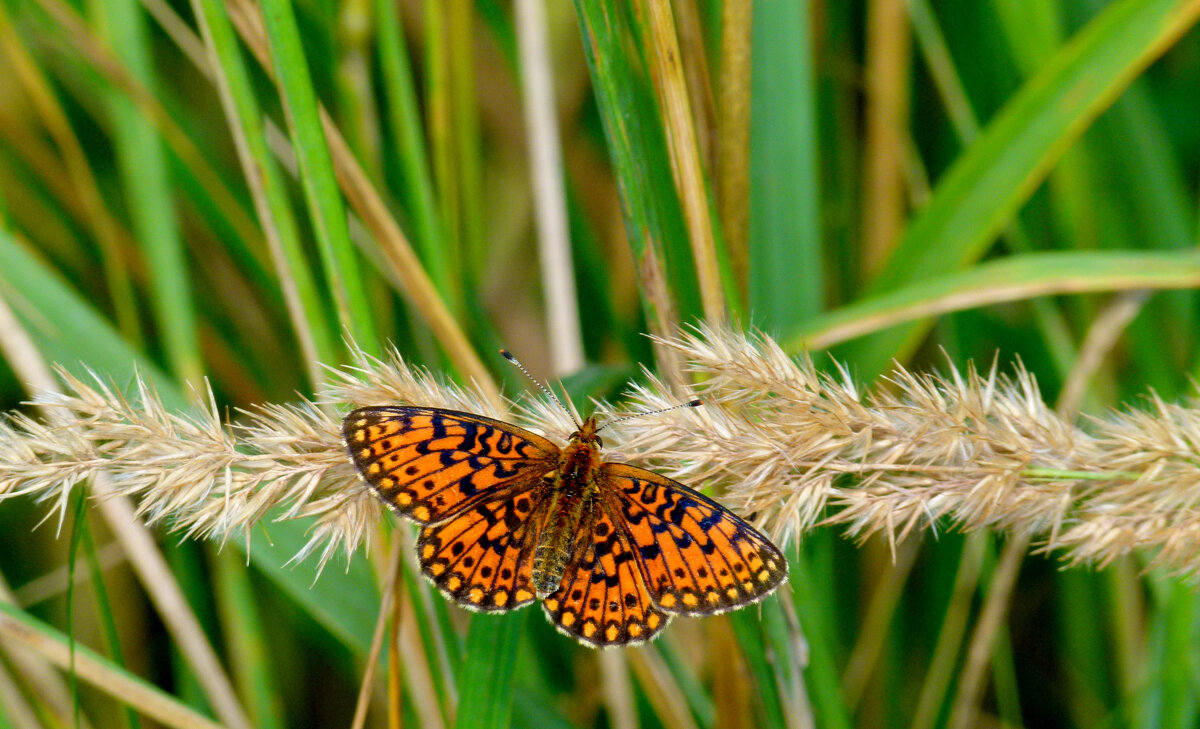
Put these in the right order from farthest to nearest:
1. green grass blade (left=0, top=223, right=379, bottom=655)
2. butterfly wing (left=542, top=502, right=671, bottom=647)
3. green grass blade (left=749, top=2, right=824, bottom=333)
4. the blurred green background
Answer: green grass blade (left=749, top=2, right=824, bottom=333)
green grass blade (left=0, top=223, right=379, bottom=655)
the blurred green background
butterfly wing (left=542, top=502, right=671, bottom=647)

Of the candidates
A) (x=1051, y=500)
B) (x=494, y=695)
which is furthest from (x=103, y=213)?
(x=1051, y=500)

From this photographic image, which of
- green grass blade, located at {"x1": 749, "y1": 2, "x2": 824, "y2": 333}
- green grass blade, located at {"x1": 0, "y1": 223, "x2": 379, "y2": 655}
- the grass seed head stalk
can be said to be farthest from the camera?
green grass blade, located at {"x1": 749, "y1": 2, "x2": 824, "y2": 333}

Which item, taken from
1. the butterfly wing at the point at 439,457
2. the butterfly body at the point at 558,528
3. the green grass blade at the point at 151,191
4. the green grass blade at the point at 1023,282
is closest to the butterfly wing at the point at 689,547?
the butterfly body at the point at 558,528

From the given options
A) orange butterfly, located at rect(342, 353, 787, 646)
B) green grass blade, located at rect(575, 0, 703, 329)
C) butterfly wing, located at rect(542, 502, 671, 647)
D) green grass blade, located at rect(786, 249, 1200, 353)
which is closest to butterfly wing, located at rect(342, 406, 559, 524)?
orange butterfly, located at rect(342, 353, 787, 646)

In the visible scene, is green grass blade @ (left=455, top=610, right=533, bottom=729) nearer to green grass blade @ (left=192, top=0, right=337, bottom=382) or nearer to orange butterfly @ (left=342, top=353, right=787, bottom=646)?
orange butterfly @ (left=342, top=353, right=787, bottom=646)

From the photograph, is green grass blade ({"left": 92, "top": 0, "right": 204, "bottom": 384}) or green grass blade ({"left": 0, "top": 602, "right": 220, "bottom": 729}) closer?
green grass blade ({"left": 0, "top": 602, "right": 220, "bottom": 729})

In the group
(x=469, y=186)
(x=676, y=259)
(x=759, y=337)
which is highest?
(x=469, y=186)

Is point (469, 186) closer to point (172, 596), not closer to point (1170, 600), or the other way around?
point (172, 596)
